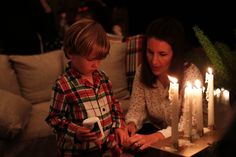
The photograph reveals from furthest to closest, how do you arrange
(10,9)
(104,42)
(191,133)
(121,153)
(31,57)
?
(10,9), (31,57), (104,42), (121,153), (191,133)

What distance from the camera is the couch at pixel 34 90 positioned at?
2.00 meters

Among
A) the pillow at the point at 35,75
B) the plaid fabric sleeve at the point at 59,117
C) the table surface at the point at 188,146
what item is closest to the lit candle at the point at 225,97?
the table surface at the point at 188,146

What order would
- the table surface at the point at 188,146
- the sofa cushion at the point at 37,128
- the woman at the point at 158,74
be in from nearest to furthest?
1. the table surface at the point at 188,146
2. the woman at the point at 158,74
3. the sofa cushion at the point at 37,128

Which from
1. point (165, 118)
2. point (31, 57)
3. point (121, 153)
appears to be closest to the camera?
point (121, 153)

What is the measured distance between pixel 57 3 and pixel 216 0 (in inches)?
73.6

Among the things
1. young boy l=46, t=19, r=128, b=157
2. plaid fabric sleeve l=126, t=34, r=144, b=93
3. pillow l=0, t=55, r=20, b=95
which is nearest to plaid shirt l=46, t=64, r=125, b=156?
young boy l=46, t=19, r=128, b=157

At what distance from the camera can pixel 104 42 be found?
1287mm

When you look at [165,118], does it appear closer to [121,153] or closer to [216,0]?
[121,153]

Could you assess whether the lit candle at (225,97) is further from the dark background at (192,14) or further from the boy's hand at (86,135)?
the dark background at (192,14)

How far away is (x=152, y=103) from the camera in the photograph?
1.63 m

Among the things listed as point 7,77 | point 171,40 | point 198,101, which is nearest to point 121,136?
point 198,101

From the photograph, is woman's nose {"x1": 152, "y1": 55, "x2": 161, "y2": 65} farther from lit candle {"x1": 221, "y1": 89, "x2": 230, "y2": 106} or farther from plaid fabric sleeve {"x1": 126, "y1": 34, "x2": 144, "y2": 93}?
plaid fabric sleeve {"x1": 126, "y1": 34, "x2": 144, "y2": 93}

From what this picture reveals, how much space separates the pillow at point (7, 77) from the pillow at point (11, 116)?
0.31 m

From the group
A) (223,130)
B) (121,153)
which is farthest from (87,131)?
(223,130)
